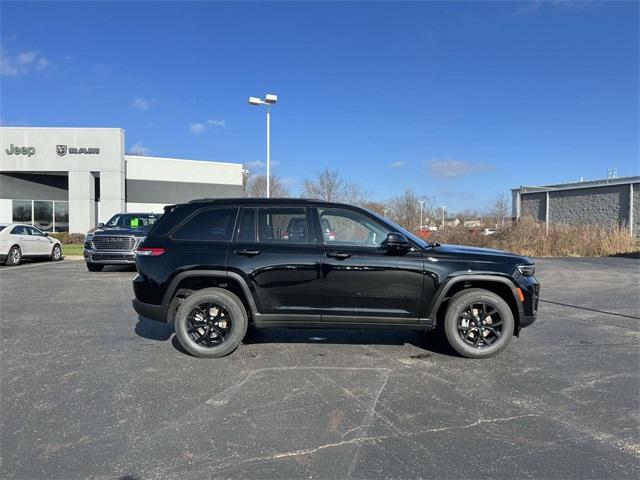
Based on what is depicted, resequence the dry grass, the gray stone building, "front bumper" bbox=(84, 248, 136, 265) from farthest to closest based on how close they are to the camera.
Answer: the gray stone building
the dry grass
"front bumper" bbox=(84, 248, 136, 265)

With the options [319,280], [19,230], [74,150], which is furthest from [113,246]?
[74,150]

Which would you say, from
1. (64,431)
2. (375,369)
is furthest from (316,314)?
(64,431)

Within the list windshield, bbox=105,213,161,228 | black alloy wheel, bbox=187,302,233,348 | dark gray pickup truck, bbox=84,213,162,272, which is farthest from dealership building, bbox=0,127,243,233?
black alloy wheel, bbox=187,302,233,348

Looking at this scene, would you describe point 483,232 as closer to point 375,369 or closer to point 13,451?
point 375,369

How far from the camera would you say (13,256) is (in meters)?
16.0

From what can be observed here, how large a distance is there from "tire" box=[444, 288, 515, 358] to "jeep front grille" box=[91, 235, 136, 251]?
10592 mm

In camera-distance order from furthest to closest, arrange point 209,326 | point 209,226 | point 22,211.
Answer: point 22,211
point 209,226
point 209,326

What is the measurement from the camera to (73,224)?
29.6 meters

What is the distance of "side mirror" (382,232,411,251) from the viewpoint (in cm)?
523

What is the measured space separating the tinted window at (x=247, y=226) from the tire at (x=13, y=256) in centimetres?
1407

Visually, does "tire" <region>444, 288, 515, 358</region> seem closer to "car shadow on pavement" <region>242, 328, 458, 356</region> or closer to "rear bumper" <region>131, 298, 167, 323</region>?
"car shadow on pavement" <region>242, 328, 458, 356</region>

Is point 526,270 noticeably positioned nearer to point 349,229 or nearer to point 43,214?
point 349,229

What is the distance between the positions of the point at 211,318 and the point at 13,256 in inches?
552

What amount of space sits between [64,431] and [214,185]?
34.8 metres
